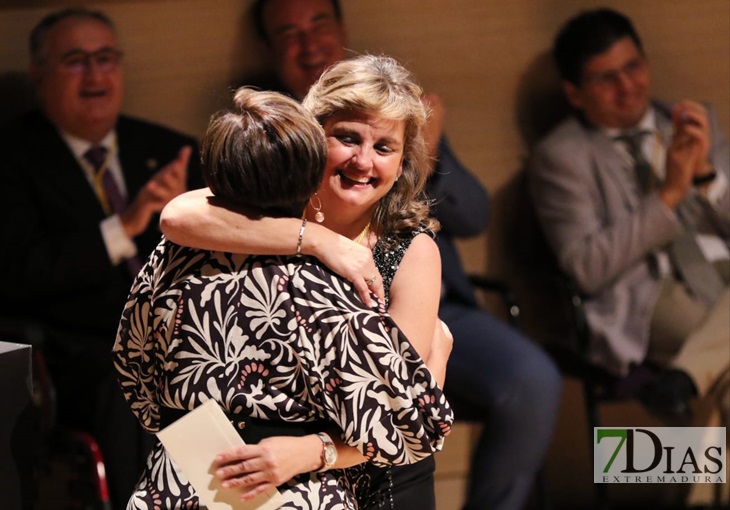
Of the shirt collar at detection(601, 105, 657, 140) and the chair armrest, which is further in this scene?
the shirt collar at detection(601, 105, 657, 140)

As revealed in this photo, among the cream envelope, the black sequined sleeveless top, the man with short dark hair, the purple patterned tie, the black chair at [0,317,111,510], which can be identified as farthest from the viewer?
the purple patterned tie

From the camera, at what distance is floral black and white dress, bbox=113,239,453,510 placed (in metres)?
1.61

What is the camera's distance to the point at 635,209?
3812 millimetres

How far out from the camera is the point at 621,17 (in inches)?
152

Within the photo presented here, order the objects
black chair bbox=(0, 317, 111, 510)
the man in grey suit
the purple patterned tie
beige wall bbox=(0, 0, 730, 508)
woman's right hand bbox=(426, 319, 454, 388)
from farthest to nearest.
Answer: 1. beige wall bbox=(0, 0, 730, 508)
2. the man in grey suit
3. the purple patterned tie
4. black chair bbox=(0, 317, 111, 510)
5. woman's right hand bbox=(426, 319, 454, 388)

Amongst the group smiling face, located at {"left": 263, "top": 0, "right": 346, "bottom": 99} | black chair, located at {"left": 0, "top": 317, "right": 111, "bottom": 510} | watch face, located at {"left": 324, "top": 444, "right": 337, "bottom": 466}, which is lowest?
black chair, located at {"left": 0, "top": 317, "right": 111, "bottom": 510}

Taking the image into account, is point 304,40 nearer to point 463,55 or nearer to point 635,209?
point 463,55

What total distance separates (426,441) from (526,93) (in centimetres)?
260

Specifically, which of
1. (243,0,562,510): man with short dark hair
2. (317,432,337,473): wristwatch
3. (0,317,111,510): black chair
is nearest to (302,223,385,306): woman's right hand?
(317,432,337,473): wristwatch

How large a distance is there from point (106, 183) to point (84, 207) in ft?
0.47

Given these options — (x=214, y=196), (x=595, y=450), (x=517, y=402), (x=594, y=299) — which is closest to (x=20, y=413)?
(x=214, y=196)

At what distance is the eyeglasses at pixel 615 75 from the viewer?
152 inches

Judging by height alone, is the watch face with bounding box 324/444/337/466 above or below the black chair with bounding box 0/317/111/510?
above

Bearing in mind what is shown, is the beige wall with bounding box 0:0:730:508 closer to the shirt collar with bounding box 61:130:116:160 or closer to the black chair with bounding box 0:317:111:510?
the shirt collar with bounding box 61:130:116:160
